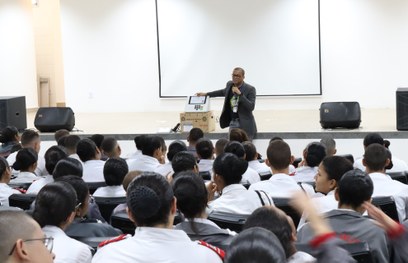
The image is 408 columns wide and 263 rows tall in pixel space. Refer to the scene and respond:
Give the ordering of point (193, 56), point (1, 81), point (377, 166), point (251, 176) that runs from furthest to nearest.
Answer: point (1, 81)
point (193, 56)
point (251, 176)
point (377, 166)

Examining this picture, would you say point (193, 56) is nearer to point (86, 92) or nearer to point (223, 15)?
point (223, 15)

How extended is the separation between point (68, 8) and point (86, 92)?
72.3 inches

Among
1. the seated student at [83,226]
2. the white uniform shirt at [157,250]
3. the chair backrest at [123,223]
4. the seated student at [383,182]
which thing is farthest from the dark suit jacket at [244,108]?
the white uniform shirt at [157,250]

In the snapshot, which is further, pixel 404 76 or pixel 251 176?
pixel 404 76

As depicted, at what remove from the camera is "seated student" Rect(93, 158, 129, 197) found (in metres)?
4.52

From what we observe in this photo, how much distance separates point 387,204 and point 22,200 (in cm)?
223

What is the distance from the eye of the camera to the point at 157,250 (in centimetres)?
241

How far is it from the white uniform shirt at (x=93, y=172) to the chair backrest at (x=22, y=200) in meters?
1.28

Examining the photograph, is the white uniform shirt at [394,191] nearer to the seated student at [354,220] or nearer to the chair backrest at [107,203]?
the seated student at [354,220]

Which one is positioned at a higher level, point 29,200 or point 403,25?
point 403,25

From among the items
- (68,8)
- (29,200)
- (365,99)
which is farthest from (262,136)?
(68,8)

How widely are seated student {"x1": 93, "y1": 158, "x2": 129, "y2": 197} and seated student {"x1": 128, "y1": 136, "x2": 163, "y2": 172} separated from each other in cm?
132

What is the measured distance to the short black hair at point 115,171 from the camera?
4.52 metres

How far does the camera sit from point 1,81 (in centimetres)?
1491
